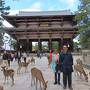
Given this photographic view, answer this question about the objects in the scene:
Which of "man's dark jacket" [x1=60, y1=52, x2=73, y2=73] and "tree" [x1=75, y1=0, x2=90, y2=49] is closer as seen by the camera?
"man's dark jacket" [x1=60, y1=52, x2=73, y2=73]

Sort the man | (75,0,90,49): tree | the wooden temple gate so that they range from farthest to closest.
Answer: the wooden temple gate, (75,0,90,49): tree, the man

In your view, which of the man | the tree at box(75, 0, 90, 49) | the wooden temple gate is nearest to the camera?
the man

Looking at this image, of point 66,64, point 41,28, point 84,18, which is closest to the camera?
point 66,64

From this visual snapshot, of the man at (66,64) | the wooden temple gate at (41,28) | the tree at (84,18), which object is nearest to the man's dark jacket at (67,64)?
the man at (66,64)

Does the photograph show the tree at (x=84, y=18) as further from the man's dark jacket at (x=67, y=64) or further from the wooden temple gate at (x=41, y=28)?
the wooden temple gate at (x=41, y=28)

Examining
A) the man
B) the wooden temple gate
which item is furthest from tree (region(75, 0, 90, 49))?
the wooden temple gate

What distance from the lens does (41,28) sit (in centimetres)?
7575

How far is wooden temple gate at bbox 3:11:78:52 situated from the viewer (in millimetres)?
74750

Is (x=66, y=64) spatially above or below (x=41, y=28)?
below

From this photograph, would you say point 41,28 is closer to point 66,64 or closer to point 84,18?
point 84,18

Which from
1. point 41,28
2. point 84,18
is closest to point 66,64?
point 84,18

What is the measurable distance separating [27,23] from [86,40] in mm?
42259

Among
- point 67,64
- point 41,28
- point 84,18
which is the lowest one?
point 67,64

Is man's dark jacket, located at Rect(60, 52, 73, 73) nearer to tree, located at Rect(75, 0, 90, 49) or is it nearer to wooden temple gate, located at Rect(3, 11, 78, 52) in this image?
tree, located at Rect(75, 0, 90, 49)
